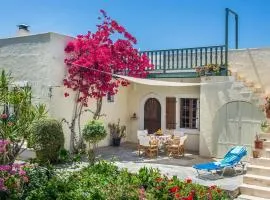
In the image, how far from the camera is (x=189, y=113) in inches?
647

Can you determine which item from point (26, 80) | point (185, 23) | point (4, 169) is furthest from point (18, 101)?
point (185, 23)

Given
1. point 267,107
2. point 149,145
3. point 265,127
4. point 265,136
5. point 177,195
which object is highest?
point 267,107

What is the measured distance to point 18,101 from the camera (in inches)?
404

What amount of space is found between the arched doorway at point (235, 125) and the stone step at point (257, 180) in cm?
354

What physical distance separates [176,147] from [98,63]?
4.61m

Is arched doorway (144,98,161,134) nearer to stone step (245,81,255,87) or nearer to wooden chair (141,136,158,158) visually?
wooden chair (141,136,158,158)

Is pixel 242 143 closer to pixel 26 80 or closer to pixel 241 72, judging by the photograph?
pixel 241 72

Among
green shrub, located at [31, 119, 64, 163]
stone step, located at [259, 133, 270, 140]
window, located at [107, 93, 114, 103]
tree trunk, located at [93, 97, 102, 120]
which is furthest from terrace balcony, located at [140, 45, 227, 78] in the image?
green shrub, located at [31, 119, 64, 163]

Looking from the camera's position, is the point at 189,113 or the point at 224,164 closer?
the point at 224,164

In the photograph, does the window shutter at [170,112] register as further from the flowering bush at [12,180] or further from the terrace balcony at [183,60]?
the flowering bush at [12,180]

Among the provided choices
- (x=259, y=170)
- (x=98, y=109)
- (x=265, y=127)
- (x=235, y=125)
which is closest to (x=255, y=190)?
(x=259, y=170)

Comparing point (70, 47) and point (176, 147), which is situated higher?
point (70, 47)

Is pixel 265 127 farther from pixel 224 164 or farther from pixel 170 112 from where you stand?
pixel 170 112

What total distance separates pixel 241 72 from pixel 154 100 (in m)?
4.36
